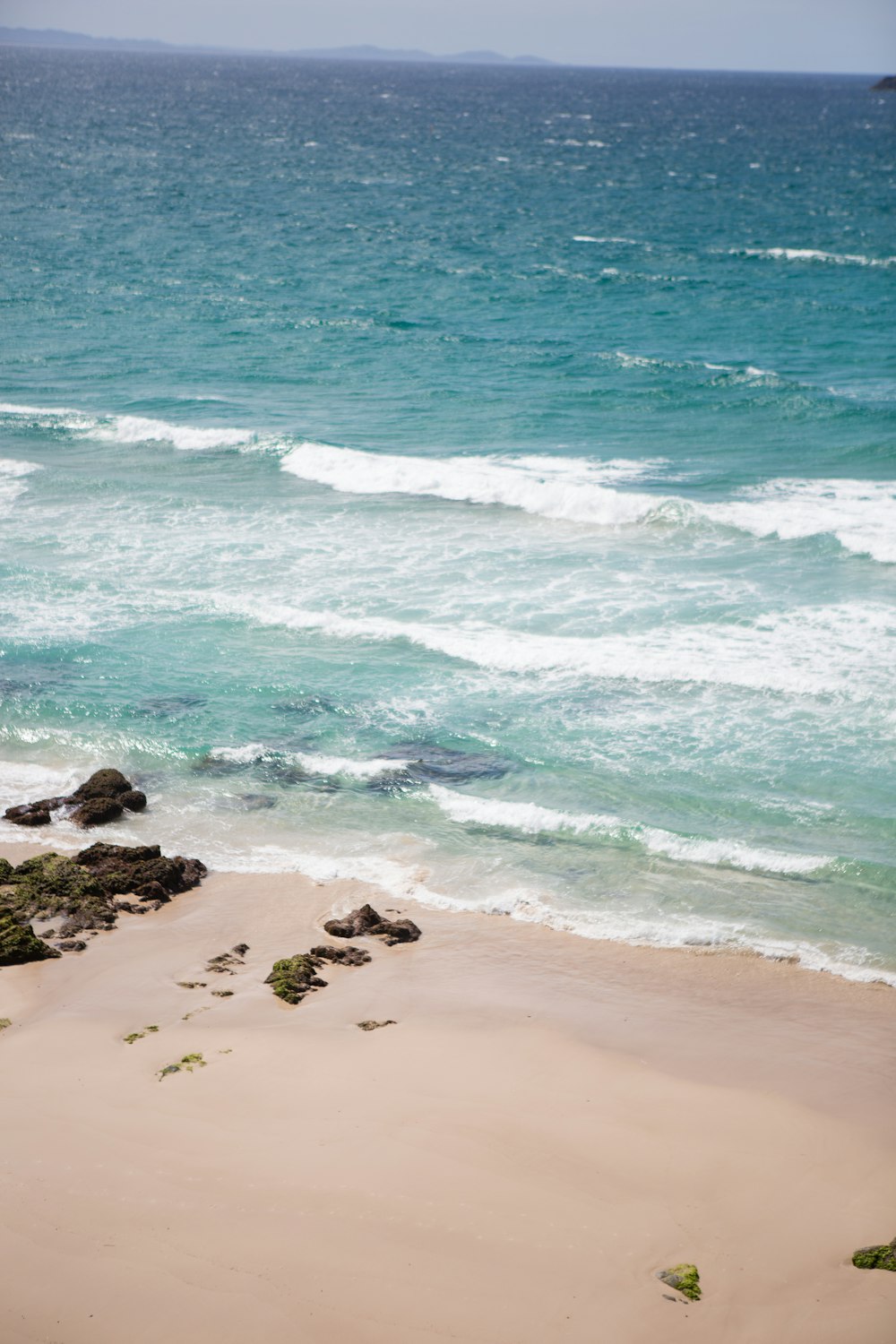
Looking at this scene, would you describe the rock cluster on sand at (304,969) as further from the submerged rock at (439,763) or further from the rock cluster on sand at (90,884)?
the submerged rock at (439,763)

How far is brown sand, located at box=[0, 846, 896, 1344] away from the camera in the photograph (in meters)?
7.46

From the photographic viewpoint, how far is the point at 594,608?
21.2 m

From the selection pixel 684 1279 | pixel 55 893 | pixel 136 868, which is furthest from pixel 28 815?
pixel 684 1279

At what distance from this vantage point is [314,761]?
16.4 meters

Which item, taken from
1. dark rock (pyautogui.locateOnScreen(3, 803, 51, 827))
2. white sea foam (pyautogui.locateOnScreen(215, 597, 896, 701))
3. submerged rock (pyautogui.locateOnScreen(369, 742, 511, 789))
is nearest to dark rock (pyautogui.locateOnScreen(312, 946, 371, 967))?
submerged rock (pyautogui.locateOnScreen(369, 742, 511, 789))

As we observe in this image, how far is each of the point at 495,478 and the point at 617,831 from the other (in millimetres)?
14593

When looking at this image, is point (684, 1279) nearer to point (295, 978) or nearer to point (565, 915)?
point (295, 978)

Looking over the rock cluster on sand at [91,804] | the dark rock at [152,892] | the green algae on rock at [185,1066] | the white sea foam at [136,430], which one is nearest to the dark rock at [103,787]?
the rock cluster on sand at [91,804]

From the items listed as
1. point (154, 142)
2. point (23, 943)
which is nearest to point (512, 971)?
point (23, 943)

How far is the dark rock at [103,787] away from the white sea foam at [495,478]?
13613mm

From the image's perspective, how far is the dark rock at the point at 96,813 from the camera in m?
14.7

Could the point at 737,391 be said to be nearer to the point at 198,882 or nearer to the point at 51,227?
the point at 198,882

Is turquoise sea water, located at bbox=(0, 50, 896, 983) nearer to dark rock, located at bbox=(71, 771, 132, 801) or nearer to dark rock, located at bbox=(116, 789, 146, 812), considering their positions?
dark rock, located at bbox=(116, 789, 146, 812)

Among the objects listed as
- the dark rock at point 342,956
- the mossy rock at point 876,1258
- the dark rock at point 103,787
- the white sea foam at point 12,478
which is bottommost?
the dark rock at point 342,956
